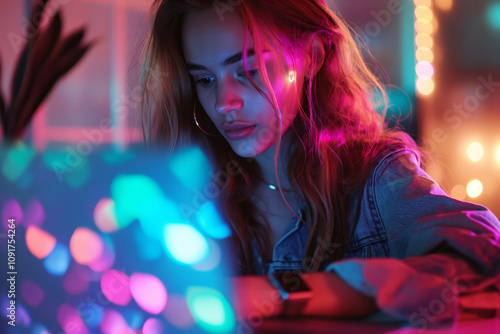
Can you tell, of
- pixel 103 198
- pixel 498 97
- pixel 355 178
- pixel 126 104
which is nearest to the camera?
pixel 103 198

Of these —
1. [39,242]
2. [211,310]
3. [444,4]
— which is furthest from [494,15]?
[39,242]

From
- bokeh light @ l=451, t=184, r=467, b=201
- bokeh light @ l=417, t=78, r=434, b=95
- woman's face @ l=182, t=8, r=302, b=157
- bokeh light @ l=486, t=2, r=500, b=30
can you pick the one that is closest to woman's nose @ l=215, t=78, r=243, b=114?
woman's face @ l=182, t=8, r=302, b=157

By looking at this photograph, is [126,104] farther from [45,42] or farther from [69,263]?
[69,263]

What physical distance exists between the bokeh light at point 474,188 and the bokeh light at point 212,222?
67.0 inches

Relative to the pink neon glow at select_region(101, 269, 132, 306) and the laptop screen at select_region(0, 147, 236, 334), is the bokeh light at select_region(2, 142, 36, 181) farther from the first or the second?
the pink neon glow at select_region(101, 269, 132, 306)

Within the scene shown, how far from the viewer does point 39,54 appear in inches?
40.7

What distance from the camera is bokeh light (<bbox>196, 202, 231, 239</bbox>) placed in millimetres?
1091

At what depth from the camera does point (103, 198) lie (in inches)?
30.9

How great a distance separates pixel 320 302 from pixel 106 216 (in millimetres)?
423

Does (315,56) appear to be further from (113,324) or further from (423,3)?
(423,3)

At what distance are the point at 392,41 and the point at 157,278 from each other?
2.06 metres

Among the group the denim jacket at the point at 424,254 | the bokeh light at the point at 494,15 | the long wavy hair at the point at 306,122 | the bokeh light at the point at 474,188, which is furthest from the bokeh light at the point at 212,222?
the bokeh light at the point at 494,15

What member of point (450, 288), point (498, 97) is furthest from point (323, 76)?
point (498, 97)

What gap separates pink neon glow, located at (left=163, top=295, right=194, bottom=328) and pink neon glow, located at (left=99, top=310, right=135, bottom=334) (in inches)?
2.4
